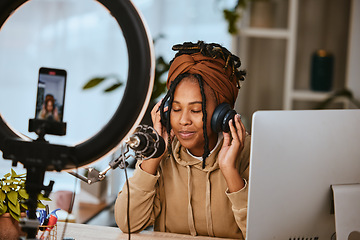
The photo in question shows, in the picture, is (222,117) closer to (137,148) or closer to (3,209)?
(137,148)

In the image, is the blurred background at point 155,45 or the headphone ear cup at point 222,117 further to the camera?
the blurred background at point 155,45

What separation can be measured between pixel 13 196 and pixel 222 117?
61cm

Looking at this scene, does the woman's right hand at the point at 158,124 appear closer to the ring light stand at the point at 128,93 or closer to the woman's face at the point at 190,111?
the woman's face at the point at 190,111

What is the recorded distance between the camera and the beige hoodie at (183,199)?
141cm

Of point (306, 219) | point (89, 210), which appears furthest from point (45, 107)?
point (89, 210)

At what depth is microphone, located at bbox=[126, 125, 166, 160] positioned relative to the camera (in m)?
1.14

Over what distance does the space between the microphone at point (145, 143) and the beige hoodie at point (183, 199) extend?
0.77 ft

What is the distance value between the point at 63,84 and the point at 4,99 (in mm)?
2530

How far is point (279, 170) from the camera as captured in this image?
112 cm

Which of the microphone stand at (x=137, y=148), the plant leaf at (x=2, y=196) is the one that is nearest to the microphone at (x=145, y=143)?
the microphone stand at (x=137, y=148)

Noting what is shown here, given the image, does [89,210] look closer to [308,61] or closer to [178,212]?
[178,212]

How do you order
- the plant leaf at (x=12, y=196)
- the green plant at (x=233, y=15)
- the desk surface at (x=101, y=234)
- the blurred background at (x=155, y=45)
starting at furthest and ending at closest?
the blurred background at (x=155, y=45) → the green plant at (x=233, y=15) → the desk surface at (x=101, y=234) → the plant leaf at (x=12, y=196)

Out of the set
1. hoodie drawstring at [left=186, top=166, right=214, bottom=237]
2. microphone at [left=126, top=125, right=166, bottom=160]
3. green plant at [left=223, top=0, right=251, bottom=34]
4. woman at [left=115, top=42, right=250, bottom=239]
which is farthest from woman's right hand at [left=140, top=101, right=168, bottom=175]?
green plant at [left=223, top=0, right=251, bottom=34]

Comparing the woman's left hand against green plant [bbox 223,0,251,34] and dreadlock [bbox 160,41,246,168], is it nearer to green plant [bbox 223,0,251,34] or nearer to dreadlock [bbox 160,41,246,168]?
dreadlock [bbox 160,41,246,168]
